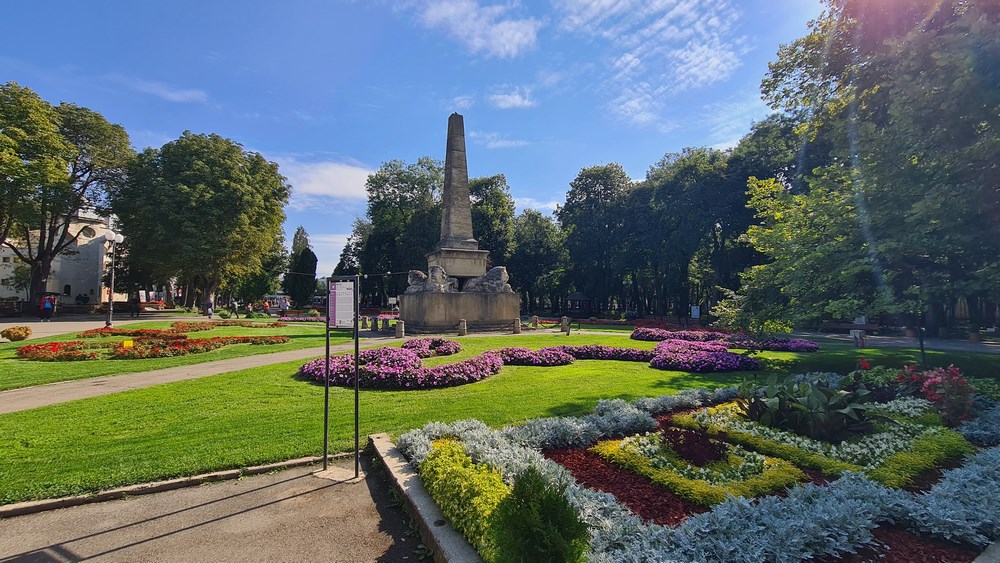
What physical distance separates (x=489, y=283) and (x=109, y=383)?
15.1m

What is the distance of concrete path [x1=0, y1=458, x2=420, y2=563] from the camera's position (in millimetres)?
3531

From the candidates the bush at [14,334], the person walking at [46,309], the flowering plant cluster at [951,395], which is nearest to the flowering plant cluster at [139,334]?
the bush at [14,334]

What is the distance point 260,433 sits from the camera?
6.36 m

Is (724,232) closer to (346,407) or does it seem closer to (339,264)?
(346,407)

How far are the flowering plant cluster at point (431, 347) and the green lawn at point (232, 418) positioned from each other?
10.4ft

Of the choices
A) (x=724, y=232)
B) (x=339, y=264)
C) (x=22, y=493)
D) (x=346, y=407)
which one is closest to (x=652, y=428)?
(x=346, y=407)

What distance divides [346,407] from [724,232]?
35.2m

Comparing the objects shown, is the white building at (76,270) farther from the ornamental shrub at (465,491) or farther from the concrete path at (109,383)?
the ornamental shrub at (465,491)

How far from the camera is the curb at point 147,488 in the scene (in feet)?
13.9

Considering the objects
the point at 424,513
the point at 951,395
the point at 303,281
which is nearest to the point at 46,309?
the point at 303,281

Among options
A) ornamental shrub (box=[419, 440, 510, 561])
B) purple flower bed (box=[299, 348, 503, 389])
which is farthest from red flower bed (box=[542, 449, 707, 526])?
purple flower bed (box=[299, 348, 503, 389])

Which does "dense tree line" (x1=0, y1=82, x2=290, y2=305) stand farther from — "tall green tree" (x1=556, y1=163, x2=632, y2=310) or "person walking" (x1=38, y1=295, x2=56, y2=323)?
"tall green tree" (x1=556, y1=163, x2=632, y2=310)

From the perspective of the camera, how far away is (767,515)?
3.46 meters

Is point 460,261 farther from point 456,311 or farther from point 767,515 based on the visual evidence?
point 767,515
